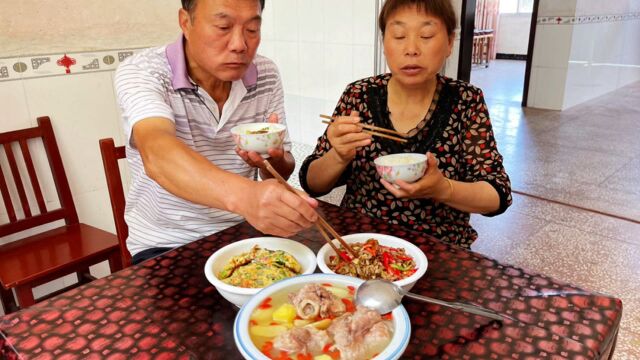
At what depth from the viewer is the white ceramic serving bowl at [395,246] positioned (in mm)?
968

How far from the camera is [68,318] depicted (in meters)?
0.94

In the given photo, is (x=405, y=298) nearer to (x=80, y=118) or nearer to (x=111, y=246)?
(x=111, y=246)

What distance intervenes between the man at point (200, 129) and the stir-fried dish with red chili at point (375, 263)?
17 centimetres

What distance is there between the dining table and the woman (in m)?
0.37

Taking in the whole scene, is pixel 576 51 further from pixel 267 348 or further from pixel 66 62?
pixel 267 348

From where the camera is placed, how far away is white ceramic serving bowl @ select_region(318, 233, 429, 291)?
97 cm

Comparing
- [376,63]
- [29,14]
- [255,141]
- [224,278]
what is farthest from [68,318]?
[376,63]

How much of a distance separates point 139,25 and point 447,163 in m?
1.77

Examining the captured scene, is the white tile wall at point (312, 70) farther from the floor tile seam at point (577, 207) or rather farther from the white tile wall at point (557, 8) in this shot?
the white tile wall at point (557, 8)

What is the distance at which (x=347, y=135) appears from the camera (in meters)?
1.34

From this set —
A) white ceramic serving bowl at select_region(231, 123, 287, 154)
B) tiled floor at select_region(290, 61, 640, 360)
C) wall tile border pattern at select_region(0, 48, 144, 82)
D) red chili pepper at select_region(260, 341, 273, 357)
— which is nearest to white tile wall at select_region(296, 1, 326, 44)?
tiled floor at select_region(290, 61, 640, 360)

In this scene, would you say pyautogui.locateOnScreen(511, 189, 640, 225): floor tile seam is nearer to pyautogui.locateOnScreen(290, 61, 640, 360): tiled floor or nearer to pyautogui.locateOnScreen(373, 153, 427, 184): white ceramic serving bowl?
pyautogui.locateOnScreen(290, 61, 640, 360): tiled floor

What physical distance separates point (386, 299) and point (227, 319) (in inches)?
12.6

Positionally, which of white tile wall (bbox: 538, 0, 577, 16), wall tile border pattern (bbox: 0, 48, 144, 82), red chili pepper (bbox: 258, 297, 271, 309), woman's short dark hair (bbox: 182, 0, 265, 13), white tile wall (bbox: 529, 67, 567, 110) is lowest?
white tile wall (bbox: 529, 67, 567, 110)
